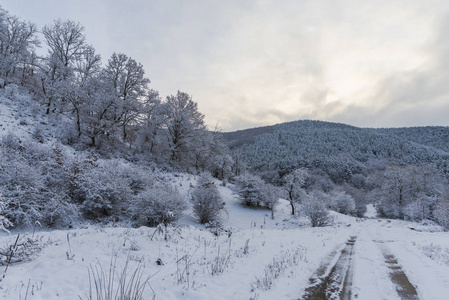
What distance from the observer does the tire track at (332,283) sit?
178 inches

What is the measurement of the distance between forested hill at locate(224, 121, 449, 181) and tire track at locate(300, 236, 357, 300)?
81.7 meters

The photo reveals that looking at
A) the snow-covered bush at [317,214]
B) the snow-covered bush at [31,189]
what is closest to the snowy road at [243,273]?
the snow-covered bush at [31,189]

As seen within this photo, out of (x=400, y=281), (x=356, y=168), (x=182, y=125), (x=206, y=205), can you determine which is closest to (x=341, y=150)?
(x=356, y=168)

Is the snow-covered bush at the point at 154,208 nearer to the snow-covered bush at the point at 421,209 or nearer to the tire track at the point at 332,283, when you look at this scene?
the tire track at the point at 332,283

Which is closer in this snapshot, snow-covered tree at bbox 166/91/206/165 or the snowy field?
the snowy field

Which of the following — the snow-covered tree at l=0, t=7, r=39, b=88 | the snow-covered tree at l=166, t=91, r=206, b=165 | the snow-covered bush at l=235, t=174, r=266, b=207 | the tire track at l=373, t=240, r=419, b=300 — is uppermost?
the snow-covered tree at l=0, t=7, r=39, b=88

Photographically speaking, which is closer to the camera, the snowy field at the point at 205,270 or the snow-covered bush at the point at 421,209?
the snowy field at the point at 205,270

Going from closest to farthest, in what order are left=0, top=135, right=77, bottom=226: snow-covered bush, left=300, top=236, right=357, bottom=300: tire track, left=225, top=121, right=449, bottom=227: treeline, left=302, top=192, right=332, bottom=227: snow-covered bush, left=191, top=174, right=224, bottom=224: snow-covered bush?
left=300, top=236, right=357, bottom=300: tire track
left=0, top=135, right=77, bottom=226: snow-covered bush
left=191, top=174, right=224, bottom=224: snow-covered bush
left=302, top=192, right=332, bottom=227: snow-covered bush
left=225, top=121, right=449, bottom=227: treeline

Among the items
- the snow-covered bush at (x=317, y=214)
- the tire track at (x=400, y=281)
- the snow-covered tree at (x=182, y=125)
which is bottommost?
the snow-covered bush at (x=317, y=214)

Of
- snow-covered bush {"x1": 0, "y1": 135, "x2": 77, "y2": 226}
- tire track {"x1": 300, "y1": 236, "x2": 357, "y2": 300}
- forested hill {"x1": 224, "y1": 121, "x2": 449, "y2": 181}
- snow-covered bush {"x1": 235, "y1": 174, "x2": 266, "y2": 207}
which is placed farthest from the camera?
forested hill {"x1": 224, "y1": 121, "x2": 449, "y2": 181}

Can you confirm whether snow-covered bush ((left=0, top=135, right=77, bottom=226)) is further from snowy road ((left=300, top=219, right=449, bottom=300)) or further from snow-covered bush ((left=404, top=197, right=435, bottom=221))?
snow-covered bush ((left=404, top=197, right=435, bottom=221))

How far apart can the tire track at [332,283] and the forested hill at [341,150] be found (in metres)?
81.7

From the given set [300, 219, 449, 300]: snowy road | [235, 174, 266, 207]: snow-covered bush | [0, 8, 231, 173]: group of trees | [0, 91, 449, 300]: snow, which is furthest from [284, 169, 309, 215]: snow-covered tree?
[300, 219, 449, 300]: snowy road

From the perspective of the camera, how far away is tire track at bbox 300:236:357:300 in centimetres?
453
